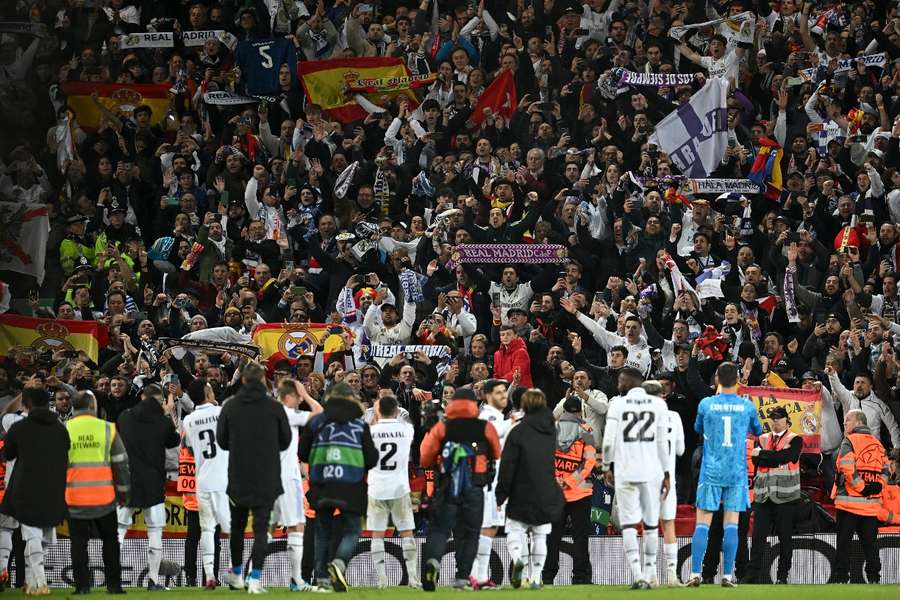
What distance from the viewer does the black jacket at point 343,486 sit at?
15.3m

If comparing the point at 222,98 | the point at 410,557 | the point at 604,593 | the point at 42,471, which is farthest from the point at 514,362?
the point at 222,98

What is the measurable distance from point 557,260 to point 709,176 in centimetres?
454

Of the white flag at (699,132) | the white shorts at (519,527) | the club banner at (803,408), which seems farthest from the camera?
the white flag at (699,132)

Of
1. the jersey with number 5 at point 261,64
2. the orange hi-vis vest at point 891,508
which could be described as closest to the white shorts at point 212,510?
the orange hi-vis vest at point 891,508

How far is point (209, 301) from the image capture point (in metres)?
24.0

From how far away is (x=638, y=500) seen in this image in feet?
54.0

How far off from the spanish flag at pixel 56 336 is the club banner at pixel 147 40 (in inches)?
332

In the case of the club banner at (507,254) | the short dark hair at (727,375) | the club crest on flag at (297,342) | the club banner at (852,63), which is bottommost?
the short dark hair at (727,375)

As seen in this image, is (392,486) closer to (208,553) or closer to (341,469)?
(341,469)

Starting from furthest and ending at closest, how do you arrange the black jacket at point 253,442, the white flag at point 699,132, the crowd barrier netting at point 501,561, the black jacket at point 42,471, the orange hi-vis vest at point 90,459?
the white flag at point 699,132 → the crowd barrier netting at point 501,561 → the orange hi-vis vest at point 90,459 → the black jacket at point 42,471 → the black jacket at point 253,442

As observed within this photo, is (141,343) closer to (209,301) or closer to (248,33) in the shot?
(209,301)

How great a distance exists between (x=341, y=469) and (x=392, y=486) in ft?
6.08

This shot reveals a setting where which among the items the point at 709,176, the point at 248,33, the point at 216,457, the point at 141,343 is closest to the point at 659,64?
the point at 709,176

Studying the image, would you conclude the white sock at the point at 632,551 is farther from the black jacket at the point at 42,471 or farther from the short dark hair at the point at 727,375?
the black jacket at the point at 42,471
